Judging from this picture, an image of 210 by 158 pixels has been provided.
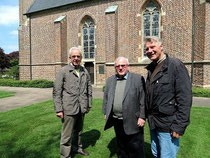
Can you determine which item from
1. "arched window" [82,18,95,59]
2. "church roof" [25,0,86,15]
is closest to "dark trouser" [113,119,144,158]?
"arched window" [82,18,95,59]

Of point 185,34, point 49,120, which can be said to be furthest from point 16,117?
point 185,34

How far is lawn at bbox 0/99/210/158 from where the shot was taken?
406 cm

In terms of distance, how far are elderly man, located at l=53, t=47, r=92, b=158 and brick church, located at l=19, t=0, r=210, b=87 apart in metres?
10.8

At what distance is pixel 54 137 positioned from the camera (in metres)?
4.95

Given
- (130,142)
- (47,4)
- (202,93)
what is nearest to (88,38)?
(47,4)

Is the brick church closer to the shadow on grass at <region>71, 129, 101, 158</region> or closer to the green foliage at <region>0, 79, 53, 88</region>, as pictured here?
the green foliage at <region>0, 79, 53, 88</region>

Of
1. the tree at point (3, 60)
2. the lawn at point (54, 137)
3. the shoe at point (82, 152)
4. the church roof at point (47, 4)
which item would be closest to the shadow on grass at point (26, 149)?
the lawn at point (54, 137)

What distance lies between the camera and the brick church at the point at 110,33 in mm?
12797

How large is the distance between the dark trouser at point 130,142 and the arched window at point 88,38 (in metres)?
15.0

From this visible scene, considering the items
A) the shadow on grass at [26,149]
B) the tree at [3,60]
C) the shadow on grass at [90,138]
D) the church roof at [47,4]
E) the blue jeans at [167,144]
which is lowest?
A: the shadow on grass at [26,149]

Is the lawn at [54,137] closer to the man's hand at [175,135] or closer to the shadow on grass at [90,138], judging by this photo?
the shadow on grass at [90,138]

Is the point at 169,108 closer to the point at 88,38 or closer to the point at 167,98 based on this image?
the point at 167,98

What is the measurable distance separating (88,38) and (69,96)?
49.1 ft

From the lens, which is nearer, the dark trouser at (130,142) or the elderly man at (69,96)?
the dark trouser at (130,142)
